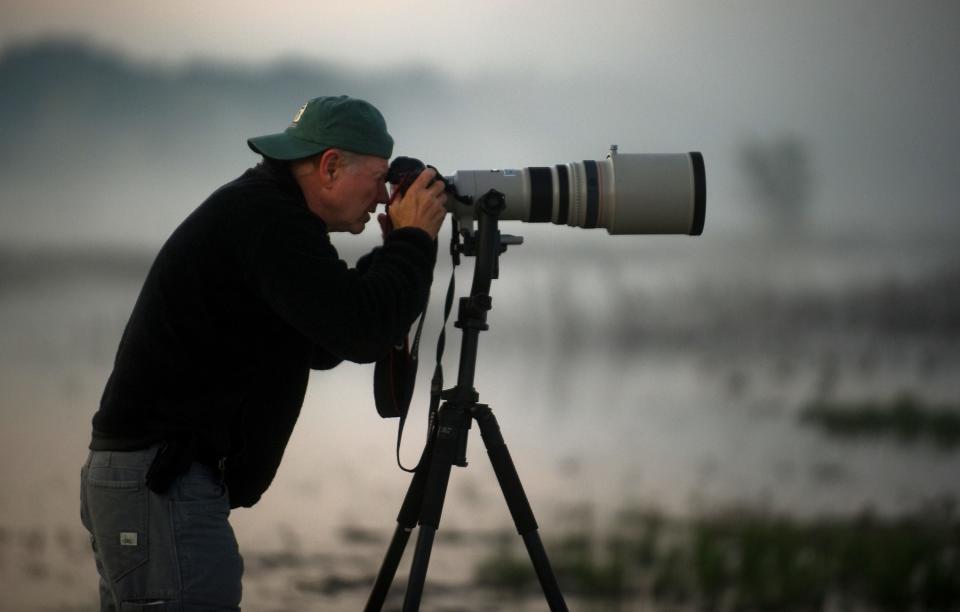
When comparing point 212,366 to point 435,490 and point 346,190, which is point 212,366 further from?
point 435,490

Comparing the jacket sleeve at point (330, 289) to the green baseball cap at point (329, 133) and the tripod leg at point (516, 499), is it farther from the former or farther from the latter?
the tripod leg at point (516, 499)

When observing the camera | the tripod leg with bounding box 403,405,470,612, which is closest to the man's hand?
the camera

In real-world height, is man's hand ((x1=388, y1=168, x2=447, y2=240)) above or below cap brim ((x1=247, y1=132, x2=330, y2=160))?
below

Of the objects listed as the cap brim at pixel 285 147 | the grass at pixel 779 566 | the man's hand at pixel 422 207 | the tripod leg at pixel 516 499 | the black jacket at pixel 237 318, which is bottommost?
the grass at pixel 779 566

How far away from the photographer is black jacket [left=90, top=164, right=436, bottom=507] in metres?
1.66

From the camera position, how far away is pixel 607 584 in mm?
3320

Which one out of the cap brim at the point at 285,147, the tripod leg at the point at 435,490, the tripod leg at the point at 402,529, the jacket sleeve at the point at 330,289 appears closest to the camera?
the jacket sleeve at the point at 330,289

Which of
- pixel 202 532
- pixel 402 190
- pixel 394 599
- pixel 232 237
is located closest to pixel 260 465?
pixel 202 532

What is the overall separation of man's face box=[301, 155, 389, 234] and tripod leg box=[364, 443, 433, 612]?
0.50 meters

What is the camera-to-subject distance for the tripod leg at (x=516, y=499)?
2047 millimetres

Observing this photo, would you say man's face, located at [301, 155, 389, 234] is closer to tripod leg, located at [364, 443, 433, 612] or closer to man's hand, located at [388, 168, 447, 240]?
man's hand, located at [388, 168, 447, 240]

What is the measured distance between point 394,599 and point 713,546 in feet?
3.27

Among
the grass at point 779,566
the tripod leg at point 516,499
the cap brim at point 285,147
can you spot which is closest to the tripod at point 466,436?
the tripod leg at point 516,499

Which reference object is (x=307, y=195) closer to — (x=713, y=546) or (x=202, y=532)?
(x=202, y=532)
